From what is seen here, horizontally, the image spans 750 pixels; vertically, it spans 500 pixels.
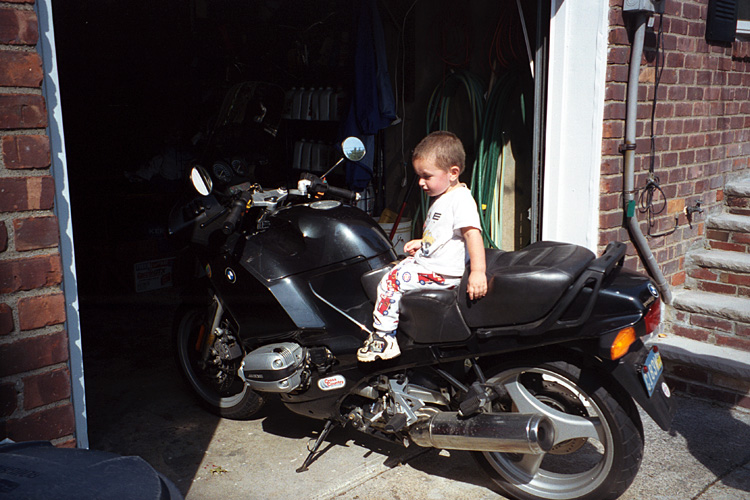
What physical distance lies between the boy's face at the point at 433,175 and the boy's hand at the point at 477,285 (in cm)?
45

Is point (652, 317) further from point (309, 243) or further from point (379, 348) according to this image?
point (309, 243)

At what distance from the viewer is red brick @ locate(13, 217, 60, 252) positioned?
1975 millimetres

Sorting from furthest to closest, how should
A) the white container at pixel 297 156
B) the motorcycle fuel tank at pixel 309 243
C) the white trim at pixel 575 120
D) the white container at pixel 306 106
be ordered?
the white container at pixel 297 156
the white container at pixel 306 106
the white trim at pixel 575 120
the motorcycle fuel tank at pixel 309 243

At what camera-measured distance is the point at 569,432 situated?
2.60 meters

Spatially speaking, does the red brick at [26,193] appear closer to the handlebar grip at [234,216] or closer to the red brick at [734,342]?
the handlebar grip at [234,216]

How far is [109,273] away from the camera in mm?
6156

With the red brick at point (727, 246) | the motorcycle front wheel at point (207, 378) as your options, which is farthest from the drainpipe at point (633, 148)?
the motorcycle front wheel at point (207, 378)

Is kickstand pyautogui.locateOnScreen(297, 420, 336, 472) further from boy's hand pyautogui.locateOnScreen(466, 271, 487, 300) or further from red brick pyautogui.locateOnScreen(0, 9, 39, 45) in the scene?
red brick pyautogui.locateOnScreen(0, 9, 39, 45)

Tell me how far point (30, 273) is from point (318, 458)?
5.34ft

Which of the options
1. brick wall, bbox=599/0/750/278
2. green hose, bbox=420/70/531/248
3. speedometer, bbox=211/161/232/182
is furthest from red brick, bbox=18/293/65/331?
green hose, bbox=420/70/531/248

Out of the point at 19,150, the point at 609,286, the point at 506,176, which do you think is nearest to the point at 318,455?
the point at 609,286

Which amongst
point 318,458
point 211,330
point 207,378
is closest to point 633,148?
point 318,458

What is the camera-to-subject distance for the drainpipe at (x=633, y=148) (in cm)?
367

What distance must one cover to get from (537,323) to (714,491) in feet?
3.86
